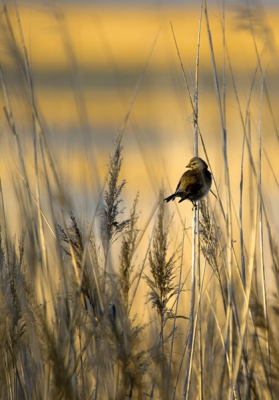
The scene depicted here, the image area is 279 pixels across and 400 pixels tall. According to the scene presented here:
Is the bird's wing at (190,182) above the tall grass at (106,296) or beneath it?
above

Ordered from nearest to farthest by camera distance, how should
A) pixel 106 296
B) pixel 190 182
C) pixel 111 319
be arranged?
pixel 111 319 → pixel 106 296 → pixel 190 182

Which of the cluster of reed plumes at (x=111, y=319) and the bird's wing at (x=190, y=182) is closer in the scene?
the cluster of reed plumes at (x=111, y=319)

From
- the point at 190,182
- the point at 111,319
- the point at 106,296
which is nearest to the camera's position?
the point at 111,319

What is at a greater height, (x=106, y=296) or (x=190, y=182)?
(x=190, y=182)

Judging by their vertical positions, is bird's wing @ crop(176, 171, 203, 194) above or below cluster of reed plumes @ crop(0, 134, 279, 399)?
above

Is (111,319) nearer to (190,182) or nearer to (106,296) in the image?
(106,296)

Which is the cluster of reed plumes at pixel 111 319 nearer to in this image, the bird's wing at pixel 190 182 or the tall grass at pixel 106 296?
the tall grass at pixel 106 296

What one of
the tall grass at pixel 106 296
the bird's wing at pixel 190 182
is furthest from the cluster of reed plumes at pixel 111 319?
the bird's wing at pixel 190 182

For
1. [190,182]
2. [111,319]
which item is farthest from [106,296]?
[190,182]

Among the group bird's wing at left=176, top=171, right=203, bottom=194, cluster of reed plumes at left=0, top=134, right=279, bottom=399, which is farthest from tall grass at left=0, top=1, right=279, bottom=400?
Answer: bird's wing at left=176, top=171, right=203, bottom=194

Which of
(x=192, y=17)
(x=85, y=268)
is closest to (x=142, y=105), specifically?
(x=192, y=17)

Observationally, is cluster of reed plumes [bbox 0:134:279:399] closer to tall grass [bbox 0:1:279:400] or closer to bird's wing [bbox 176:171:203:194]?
tall grass [bbox 0:1:279:400]

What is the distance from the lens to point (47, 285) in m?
2.32

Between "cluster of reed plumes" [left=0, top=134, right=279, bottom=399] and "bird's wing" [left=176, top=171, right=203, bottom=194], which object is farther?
"bird's wing" [left=176, top=171, right=203, bottom=194]
